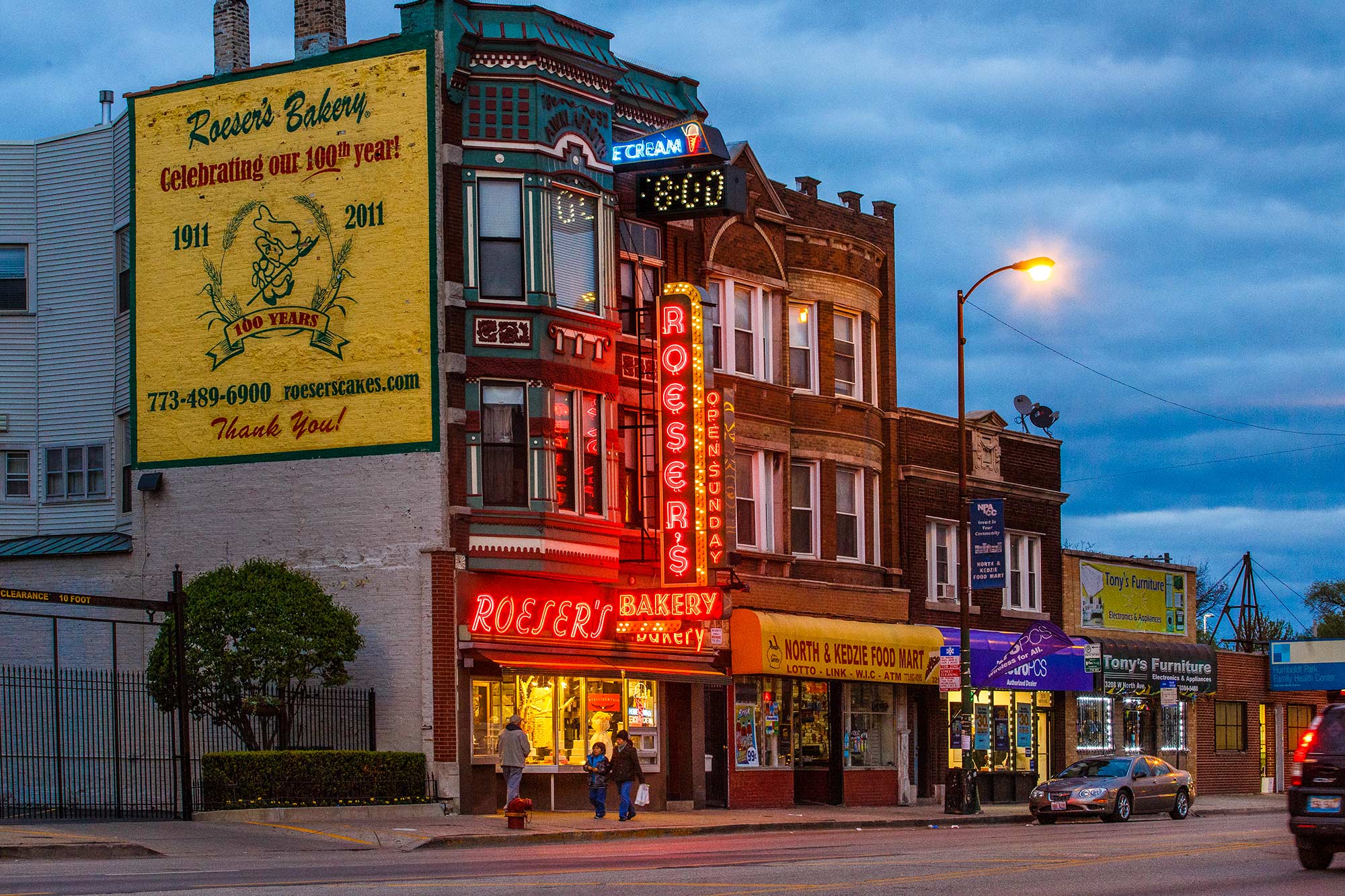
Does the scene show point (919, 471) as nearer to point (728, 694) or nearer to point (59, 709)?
point (728, 694)

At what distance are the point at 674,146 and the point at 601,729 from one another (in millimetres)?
10850

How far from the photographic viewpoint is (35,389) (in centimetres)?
3597

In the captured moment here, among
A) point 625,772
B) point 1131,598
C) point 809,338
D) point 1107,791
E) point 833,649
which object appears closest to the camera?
point 625,772

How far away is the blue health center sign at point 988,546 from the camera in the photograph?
133ft

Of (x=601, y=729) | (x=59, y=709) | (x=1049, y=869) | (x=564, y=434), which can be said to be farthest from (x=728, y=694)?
(x=1049, y=869)

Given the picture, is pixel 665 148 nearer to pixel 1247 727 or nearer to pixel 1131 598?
pixel 1131 598

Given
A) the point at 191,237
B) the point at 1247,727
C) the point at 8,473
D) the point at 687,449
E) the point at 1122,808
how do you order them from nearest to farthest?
the point at 191,237, the point at 687,449, the point at 1122,808, the point at 8,473, the point at 1247,727

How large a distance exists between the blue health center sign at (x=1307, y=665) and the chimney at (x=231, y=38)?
1448 inches

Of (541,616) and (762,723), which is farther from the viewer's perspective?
(762,723)

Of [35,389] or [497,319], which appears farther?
[35,389]

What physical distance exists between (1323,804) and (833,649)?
19.5m

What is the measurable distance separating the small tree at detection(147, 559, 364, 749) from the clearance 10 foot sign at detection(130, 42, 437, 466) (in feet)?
10.7

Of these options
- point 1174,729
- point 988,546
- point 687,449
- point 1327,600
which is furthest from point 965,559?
point 1327,600

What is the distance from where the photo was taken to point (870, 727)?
41.3 meters
